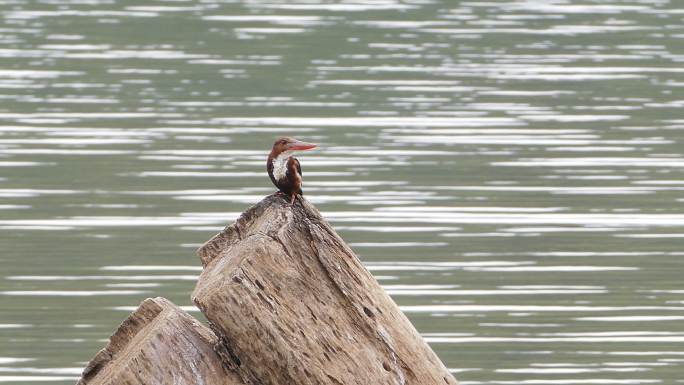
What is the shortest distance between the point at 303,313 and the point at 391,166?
7872mm

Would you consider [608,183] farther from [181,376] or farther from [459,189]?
[181,376]

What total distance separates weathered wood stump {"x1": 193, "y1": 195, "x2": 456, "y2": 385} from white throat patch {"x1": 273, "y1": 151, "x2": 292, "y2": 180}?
77mm

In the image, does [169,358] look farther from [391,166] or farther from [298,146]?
[391,166]

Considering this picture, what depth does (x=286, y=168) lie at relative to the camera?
4.81 m

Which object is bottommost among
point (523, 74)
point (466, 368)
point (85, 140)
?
point (466, 368)

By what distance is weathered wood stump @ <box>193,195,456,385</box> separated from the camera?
4.44 metres

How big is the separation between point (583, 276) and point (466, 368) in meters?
1.89

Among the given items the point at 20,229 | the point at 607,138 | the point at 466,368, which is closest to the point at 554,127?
the point at 607,138

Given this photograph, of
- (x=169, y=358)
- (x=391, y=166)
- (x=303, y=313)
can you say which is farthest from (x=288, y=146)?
(x=391, y=166)

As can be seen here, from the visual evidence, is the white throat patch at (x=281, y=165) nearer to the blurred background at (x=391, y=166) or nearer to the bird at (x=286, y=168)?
the bird at (x=286, y=168)

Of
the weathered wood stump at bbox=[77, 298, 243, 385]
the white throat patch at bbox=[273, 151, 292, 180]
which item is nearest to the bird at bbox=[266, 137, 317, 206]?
the white throat patch at bbox=[273, 151, 292, 180]

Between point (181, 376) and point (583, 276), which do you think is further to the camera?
point (583, 276)

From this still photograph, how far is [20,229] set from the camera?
34.4 ft

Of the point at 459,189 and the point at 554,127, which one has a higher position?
the point at 554,127
